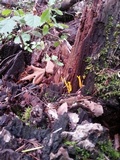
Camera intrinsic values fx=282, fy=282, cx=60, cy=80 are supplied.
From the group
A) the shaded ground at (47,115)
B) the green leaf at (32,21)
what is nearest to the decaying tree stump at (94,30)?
the shaded ground at (47,115)

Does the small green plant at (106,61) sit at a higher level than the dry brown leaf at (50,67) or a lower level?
higher

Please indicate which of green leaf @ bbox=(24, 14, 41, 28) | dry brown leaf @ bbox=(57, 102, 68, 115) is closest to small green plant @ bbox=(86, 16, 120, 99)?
dry brown leaf @ bbox=(57, 102, 68, 115)

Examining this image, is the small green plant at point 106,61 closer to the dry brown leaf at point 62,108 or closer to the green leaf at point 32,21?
the dry brown leaf at point 62,108

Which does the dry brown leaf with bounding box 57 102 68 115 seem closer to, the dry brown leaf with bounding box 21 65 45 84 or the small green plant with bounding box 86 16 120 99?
the small green plant with bounding box 86 16 120 99

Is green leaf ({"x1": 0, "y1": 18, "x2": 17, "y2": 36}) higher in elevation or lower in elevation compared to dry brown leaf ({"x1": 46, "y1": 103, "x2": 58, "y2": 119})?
higher

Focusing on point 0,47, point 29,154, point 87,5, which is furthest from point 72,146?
point 0,47

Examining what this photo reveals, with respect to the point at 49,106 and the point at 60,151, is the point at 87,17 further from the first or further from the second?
the point at 60,151

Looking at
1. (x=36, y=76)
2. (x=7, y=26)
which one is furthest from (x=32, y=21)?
(x=36, y=76)

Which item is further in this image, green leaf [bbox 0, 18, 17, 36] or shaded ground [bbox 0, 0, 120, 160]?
green leaf [bbox 0, 18, 17, 36]
